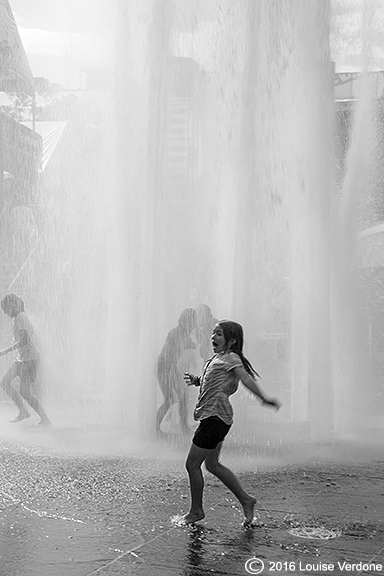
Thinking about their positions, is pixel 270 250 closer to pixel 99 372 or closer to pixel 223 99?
pixel 223 99

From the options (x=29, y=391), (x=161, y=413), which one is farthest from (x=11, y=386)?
(x=161, y=413)

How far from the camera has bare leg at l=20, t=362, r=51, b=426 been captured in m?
10.8

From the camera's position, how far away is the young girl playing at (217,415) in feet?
18.0

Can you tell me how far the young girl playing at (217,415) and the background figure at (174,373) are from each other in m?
4.05

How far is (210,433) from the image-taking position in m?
5.52

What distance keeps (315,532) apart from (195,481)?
2.55 feet

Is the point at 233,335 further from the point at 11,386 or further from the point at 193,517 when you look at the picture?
the point at 11,386

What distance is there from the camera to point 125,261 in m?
11.9

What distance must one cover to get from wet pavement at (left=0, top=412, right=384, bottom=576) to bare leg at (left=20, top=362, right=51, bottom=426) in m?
2.24

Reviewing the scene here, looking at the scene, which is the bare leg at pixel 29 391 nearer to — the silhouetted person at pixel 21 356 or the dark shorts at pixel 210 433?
the silhouetted person at pixel 21 356

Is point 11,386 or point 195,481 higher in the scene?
point 11,386

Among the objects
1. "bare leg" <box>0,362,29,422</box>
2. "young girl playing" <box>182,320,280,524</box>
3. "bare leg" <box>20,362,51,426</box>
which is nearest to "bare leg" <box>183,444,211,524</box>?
"young girl playing" <box>182,320,280,524</box>

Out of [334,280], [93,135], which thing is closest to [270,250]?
[334,280]

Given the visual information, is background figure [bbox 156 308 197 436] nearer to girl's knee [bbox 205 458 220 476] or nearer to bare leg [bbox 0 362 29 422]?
bare leg [bbox 0 362 29 422]
